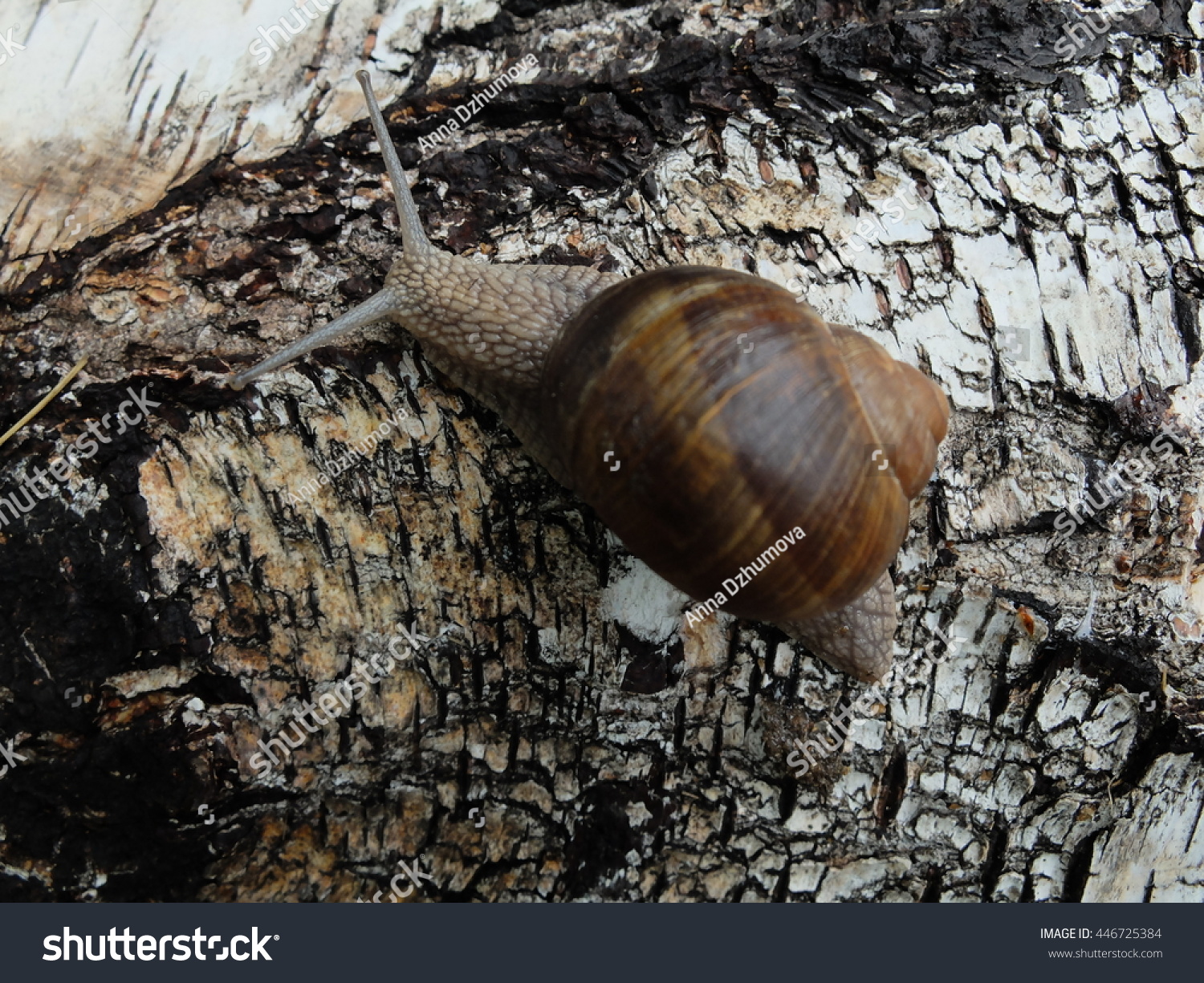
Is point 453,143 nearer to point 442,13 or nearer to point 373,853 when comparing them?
point 442,13

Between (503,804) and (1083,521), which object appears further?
(503,804)

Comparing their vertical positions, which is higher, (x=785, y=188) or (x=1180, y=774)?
(x=785, y=188)

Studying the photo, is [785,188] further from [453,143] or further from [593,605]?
[593,605]

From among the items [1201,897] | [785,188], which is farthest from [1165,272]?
[1201,897]

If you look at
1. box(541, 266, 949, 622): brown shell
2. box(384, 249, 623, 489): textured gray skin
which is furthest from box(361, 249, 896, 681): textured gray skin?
box(541, 266, 949, 622): brown shell

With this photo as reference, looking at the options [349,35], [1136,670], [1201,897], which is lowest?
[1201,897]

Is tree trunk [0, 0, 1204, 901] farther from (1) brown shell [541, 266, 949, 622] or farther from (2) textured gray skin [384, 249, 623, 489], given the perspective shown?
(1) brown shell [541, 266, 949, 622]
